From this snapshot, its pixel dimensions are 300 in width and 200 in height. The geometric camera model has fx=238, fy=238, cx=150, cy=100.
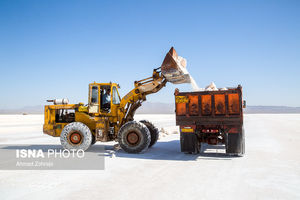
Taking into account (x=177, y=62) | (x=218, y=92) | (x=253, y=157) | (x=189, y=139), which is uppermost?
(x=177, y=62)

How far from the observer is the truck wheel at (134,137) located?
375 inches

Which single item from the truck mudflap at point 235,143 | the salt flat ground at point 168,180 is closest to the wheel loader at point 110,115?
A: the salt flat ground at point 168,180

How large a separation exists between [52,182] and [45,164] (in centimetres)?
223

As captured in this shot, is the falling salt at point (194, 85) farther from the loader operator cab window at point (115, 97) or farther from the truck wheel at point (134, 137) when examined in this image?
the loader operator cab window at point (115, 97)

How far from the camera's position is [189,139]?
911cm

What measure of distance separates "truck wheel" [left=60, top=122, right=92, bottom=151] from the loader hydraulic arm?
63.1 inches

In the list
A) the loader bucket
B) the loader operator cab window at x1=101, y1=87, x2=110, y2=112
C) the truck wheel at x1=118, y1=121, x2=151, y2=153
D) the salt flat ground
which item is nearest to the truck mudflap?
the salt flat ground

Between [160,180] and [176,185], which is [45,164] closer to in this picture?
[160,180]

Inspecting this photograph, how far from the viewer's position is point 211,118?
8797 mm

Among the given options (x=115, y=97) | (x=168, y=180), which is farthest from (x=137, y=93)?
(x=168, y=180)

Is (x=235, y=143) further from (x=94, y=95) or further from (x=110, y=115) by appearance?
(x=94, y=95)

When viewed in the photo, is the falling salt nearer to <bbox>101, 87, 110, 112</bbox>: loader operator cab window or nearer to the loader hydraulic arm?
the loader hydraulic arm

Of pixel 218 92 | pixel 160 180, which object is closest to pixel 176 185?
pixel 160 180

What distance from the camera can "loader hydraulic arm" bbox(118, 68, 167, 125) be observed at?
10.1 m
